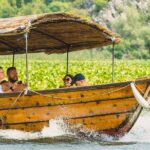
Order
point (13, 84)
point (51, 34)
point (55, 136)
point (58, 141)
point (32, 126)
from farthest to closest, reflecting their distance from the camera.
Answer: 1. point (51, 34)
2. point (13, 84)
3. point (55, 136)
4. point (58, 141)
5. point (32, 126)

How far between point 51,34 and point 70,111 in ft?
6.97

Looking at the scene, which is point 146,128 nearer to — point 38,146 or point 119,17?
point 38,146

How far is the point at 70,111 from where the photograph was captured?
12648mm

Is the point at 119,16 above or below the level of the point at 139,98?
above

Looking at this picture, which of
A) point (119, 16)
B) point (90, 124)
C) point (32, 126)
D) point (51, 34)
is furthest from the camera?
point (119, 16)

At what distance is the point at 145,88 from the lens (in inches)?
493

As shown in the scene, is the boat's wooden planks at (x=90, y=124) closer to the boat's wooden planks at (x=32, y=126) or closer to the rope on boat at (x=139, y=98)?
the boat's wooden planks at (x=32, y=126)

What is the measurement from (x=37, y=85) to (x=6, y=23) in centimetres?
959

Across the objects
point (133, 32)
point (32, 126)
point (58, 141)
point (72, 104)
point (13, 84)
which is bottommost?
point (58, 141)

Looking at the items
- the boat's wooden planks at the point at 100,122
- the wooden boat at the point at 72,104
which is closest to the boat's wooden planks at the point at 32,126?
the wooden boat at the point at 72,104

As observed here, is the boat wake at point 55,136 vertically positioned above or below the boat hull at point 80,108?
below

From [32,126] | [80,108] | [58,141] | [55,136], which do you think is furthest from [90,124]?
[32,126]

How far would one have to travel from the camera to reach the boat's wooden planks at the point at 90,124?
12.6 metres

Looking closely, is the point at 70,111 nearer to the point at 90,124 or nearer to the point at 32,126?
the point at 90,124
